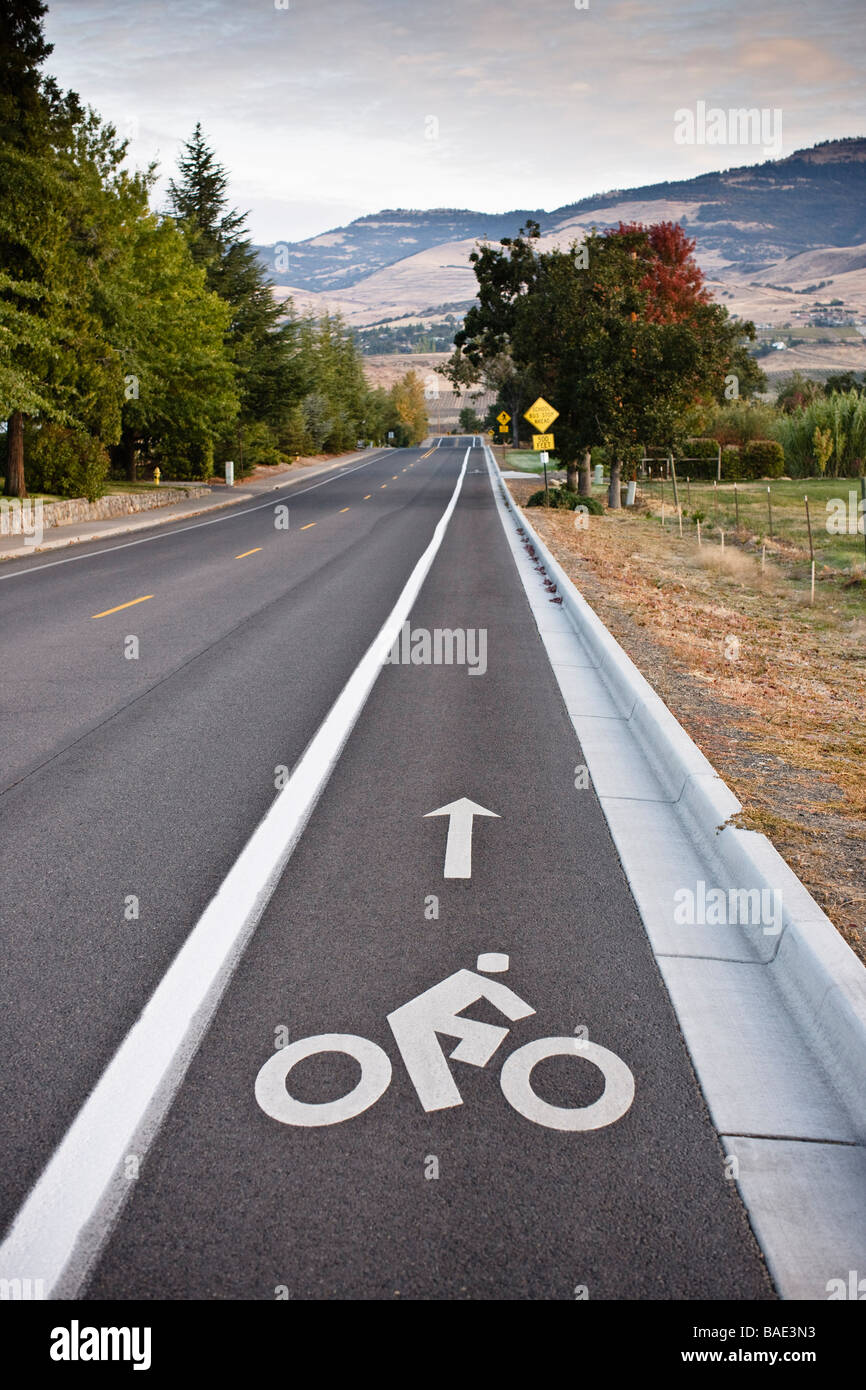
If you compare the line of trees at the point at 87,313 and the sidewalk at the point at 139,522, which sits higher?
the line of trees at the point at 87,313

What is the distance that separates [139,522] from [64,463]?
2838 millimetres

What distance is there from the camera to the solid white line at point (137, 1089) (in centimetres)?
263

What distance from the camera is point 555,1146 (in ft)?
9.94

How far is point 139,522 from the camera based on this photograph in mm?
27656

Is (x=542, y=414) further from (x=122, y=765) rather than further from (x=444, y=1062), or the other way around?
(x=444, y=1062)

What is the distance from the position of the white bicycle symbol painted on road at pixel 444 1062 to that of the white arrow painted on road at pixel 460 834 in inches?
43.9

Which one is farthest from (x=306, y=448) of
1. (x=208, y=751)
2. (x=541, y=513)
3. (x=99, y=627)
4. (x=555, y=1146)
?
(x=555, y=1146)

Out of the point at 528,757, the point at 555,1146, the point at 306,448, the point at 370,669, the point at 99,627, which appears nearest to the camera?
the point at 555,1146

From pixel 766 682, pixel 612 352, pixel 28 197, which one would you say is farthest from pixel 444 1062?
pixel 612 352

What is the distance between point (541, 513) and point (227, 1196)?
29.0m

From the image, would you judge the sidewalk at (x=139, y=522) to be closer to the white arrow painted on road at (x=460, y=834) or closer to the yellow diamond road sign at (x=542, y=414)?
the yellow diamond road sign at (x=542, y=414)

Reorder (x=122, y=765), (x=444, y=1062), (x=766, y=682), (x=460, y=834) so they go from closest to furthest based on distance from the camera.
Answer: (x=444, y=1062)
(x=460, y=834)
(x=122, y=765)
(x=766, y=682)

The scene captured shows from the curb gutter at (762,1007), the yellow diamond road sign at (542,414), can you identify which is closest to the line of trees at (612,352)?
the yellow diamond road sign at (542,414)
